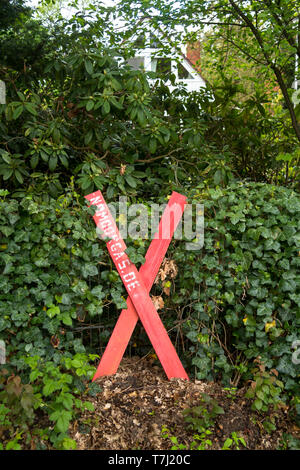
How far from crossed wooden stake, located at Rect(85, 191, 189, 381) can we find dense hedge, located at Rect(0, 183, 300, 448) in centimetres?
8

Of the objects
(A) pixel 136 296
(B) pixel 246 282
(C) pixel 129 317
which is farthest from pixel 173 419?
(B) pixel 246 282

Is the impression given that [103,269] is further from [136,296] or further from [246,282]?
[246,282]

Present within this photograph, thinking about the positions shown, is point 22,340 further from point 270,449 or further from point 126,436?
point 270,449

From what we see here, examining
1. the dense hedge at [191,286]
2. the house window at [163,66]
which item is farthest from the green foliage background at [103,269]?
the house window at [163,66]

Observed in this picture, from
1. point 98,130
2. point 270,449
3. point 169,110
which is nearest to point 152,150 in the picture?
point 98,130

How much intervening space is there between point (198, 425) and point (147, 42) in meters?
4.17

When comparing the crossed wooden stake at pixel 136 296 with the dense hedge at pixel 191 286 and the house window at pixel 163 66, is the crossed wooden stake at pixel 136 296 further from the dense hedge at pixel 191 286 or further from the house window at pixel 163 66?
the house window at pixel 163 66

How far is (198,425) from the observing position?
259 centimetres

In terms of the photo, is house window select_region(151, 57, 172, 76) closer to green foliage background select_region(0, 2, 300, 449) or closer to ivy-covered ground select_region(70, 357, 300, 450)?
green foliage background select_region(0, 2, 300, 449)

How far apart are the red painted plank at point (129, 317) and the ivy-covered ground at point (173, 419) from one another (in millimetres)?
97

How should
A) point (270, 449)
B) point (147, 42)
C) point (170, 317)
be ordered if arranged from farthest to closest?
point (147, 42) < point (170, 317) < point (270, 449)

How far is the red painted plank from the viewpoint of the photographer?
3.05m

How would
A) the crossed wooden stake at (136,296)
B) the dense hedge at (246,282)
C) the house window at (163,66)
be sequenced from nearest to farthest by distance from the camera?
1. the dense hedge at (246,282)
2. the crossed wooden stake at (136,296)
3. the house window at (163,66)

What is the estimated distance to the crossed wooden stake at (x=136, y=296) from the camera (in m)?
3.05
